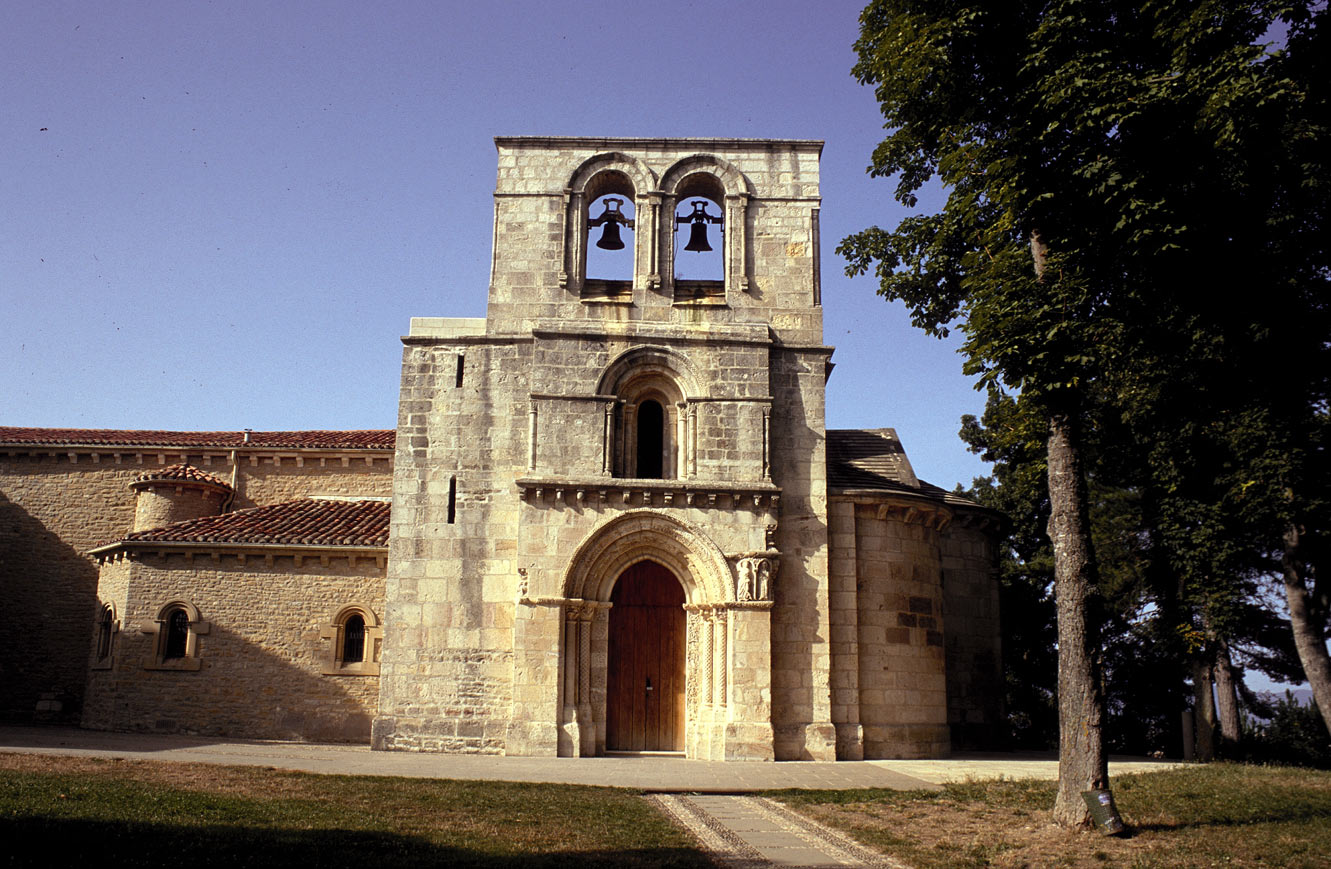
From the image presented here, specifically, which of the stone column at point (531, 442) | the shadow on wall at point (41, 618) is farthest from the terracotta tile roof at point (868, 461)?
the shadow on wall at point (41, 618)

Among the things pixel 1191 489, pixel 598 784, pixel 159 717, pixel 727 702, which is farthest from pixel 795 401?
pixel 159 717

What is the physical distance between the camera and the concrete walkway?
9930 millimetres

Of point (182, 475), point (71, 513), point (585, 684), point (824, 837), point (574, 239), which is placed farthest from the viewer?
point (71, 513)

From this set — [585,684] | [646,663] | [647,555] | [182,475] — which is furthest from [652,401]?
[182,475]

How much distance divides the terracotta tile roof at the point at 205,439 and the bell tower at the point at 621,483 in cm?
696

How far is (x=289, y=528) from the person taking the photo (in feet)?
73.4

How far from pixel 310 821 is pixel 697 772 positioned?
7.37 meters

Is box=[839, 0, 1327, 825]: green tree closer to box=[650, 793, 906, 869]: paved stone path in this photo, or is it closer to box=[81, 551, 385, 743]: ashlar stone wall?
box=[650, 793, 906, 869]: paved stone path

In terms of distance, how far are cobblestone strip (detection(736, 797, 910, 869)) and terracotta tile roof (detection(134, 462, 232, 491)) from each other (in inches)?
695

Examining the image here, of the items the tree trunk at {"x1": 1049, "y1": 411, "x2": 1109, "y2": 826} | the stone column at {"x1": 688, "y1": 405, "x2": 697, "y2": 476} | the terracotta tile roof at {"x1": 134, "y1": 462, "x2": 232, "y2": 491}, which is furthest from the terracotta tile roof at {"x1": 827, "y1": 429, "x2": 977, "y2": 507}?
the terracotta tile roof at {"x1": 134, "y1": 462, "x2": 232, "y2": 491}

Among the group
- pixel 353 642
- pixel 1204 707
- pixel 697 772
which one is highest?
pixel 353 642

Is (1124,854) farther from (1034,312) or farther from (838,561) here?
(838,561)

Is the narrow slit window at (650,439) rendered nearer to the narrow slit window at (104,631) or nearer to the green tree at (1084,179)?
the green tree at (1084,179)

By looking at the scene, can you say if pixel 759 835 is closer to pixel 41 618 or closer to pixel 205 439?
pixel 205 439
